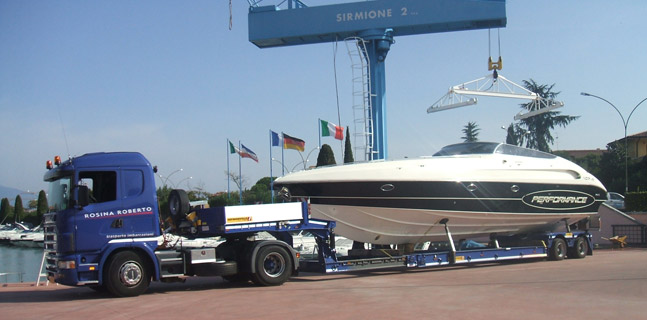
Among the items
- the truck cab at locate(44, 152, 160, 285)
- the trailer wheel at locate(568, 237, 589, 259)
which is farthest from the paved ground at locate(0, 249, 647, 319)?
the trailer wheel at locate(568, 237, 589, 259)

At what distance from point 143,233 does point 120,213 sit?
20.4 inches

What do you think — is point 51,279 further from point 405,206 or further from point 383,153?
point 383,153

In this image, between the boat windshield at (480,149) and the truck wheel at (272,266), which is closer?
the truck wheel at (272,266)

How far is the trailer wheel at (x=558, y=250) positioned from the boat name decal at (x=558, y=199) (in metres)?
0.94

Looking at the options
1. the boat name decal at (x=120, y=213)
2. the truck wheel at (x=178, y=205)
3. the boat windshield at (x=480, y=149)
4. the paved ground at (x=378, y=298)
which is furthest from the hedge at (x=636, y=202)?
the boat name decal at (x=120, y=213)

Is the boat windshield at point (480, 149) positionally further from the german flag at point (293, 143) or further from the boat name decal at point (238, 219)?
the german flag at point (293, 143)

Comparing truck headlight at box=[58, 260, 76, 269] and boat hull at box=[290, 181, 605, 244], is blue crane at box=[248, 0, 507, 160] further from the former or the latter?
truck headlight at box=[58, 260, 76, 269]

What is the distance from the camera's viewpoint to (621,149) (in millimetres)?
50938

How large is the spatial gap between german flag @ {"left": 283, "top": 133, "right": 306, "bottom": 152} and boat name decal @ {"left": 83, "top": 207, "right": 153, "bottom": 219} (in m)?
18.9

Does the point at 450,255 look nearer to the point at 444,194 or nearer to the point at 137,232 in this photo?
the point at 444,194

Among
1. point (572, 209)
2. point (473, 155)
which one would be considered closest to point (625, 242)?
point (572, 209)

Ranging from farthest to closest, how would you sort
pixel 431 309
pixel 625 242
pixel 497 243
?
1. pixel 625 242
2. pixel 497 243
3. pixel 431 309

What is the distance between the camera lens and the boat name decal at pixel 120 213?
10.5 m

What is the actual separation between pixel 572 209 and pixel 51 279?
13052 mm
